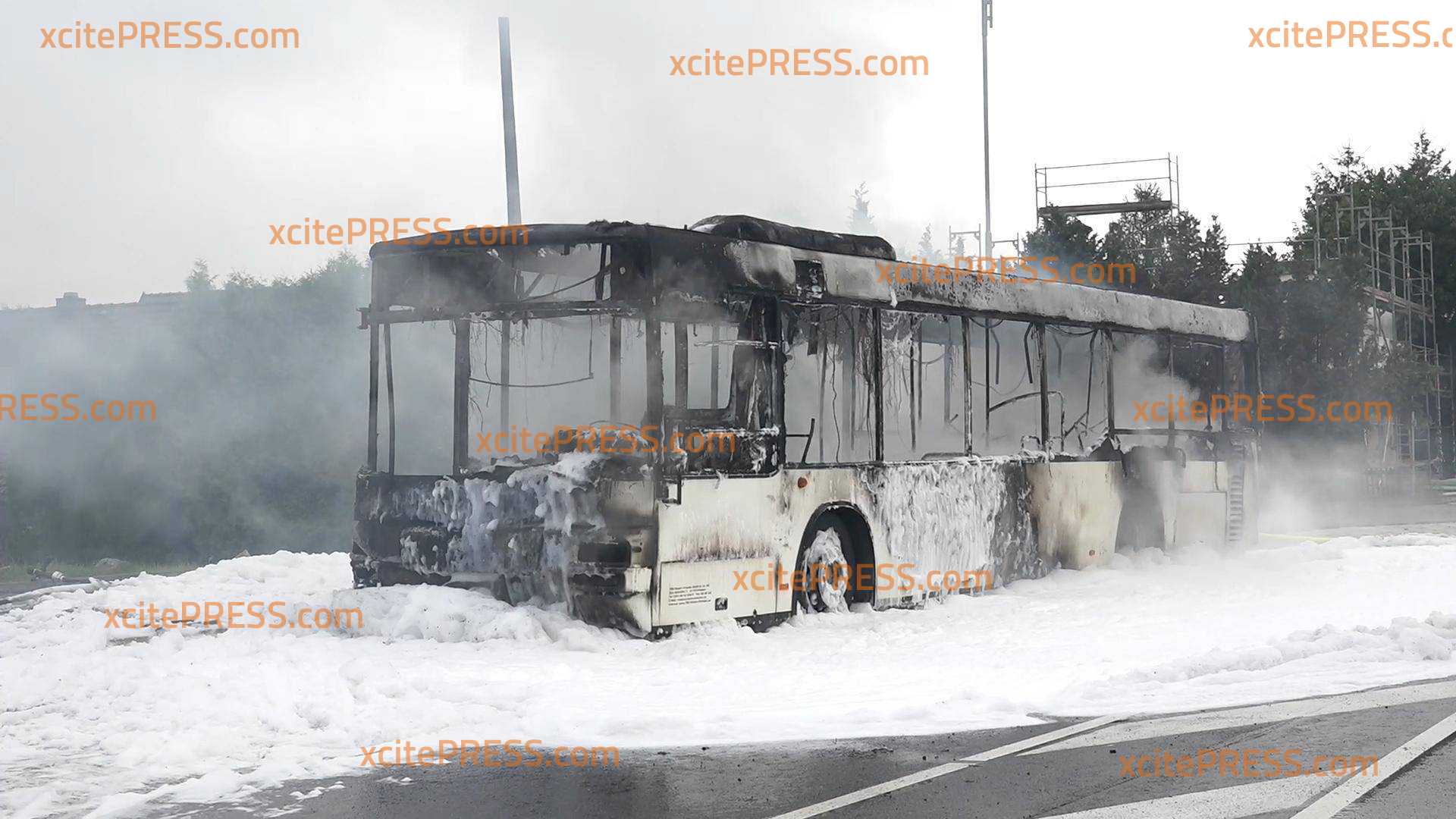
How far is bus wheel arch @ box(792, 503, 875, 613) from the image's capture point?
11.7 metres

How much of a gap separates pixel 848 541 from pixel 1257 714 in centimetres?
474

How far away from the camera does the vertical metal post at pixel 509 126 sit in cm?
2252

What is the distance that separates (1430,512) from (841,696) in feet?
87.1

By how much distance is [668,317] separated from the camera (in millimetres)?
10672

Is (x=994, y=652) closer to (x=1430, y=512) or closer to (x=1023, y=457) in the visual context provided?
(x=1023, y=457)

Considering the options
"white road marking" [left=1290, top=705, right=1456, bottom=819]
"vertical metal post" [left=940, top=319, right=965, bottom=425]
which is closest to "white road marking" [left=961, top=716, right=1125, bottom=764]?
Answer: "white road marking" [left=1290, top=705, right=1456, bottom=819]

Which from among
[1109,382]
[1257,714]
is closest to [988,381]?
[1109,382]

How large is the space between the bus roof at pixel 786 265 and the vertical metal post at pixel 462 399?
24.7 inches

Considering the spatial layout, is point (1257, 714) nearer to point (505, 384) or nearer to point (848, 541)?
point (848, 541)

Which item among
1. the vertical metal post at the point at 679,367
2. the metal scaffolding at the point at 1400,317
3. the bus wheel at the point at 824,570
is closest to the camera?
the vertical metal post at the point at 679,367

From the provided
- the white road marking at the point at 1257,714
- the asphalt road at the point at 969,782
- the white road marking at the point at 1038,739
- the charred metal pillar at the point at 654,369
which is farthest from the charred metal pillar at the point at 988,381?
the asphalt road at the point at 969,782

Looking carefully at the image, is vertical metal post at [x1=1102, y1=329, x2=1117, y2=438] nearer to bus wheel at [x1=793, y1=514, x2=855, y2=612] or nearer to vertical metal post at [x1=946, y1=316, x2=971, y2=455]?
vertical metal post at [x1=946, y1=316, x2=971, y2=455]

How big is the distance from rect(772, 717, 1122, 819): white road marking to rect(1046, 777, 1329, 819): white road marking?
0.77m

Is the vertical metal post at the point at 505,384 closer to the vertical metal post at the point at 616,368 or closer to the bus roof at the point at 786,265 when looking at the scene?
the bus roof at the point at 786,265
